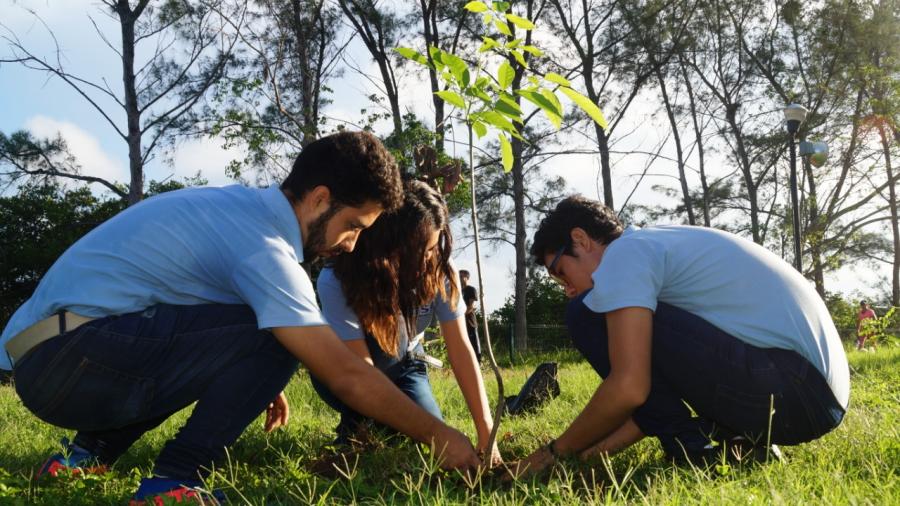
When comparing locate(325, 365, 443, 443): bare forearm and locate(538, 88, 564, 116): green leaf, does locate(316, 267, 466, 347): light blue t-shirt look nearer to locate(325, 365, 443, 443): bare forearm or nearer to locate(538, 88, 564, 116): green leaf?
locate(325, 365, 443, 443): bare forearm

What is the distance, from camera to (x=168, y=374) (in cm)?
238

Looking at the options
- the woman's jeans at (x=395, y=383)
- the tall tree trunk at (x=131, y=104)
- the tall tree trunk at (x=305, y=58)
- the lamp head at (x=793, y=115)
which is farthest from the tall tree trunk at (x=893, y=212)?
the woman's jeans at (x=395, y=383)

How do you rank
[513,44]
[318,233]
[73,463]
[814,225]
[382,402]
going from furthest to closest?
[814,225] < [73,463] < [318,233] < [382,402] < [513,44]

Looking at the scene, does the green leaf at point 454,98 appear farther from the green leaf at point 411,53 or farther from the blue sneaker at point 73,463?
the blue sneaker at point 73,463

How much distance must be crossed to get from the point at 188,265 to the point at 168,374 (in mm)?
345

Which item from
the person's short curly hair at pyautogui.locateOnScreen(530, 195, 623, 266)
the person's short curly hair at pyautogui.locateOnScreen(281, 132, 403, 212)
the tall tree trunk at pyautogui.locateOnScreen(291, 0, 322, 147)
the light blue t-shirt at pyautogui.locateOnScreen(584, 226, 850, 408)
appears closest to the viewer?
the light blue t-shirt at pyautogui.locateOnScreen(584, 226, 850, 408)

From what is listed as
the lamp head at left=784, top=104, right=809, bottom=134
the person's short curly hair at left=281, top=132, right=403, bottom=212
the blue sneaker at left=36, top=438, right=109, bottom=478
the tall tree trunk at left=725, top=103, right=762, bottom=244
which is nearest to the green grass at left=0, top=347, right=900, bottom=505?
the blue sneaker at left=36, top=438, right=109, bottom=478

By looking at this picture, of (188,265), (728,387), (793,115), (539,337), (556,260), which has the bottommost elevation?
(539,337)

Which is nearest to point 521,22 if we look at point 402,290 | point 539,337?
point 402,290

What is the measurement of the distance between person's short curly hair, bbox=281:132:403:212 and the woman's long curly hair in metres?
0.67

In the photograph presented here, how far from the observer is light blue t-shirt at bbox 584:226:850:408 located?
7.80 ft

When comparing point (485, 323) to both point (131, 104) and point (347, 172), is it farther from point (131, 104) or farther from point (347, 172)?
point (131, 104)

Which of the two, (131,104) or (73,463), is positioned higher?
(131,104)

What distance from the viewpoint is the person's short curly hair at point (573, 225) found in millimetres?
2898
